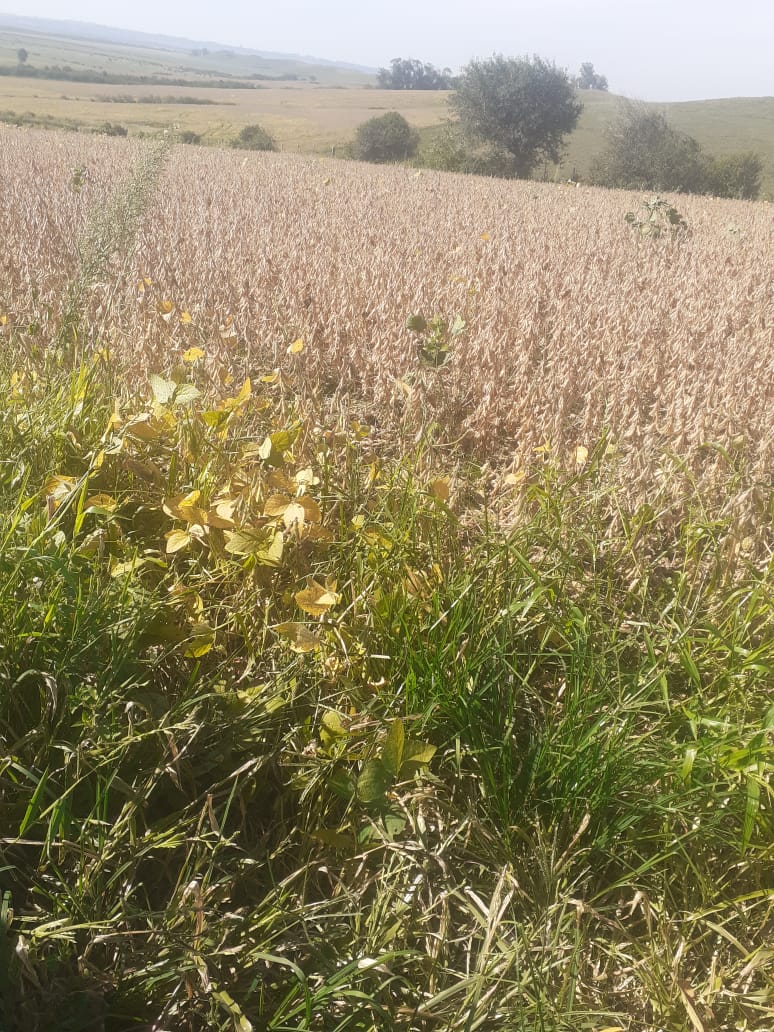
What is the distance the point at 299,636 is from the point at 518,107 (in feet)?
106

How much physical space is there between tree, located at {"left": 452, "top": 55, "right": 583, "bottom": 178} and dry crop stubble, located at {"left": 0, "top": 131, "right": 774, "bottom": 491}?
2435cm

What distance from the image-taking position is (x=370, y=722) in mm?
1369

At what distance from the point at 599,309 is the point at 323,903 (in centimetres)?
374

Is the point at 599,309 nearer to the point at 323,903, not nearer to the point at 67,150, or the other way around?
the point at 323,903

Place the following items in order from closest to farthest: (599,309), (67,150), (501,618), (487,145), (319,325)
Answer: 1. (501,618)
2. (319,325)
3. (599,309)
4. (67,150)
5. (487,145)

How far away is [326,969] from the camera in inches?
42.1

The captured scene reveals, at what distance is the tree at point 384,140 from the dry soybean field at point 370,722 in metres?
31.9

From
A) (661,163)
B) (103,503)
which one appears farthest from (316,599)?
(661,163)

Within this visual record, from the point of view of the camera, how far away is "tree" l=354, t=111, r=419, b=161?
30.8 m

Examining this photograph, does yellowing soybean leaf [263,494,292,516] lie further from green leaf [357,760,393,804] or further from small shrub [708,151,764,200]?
small shrub [708,151,764,200]

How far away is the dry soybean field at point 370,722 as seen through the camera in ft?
3.55

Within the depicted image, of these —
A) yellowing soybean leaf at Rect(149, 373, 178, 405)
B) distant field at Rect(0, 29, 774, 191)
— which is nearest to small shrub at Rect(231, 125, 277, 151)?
distant field at Rect(0, 29, 774, 191)

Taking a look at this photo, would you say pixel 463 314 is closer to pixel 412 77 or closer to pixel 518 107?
pixel 518 107

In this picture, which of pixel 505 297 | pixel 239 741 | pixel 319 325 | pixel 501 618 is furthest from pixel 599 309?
pixel 239 741
